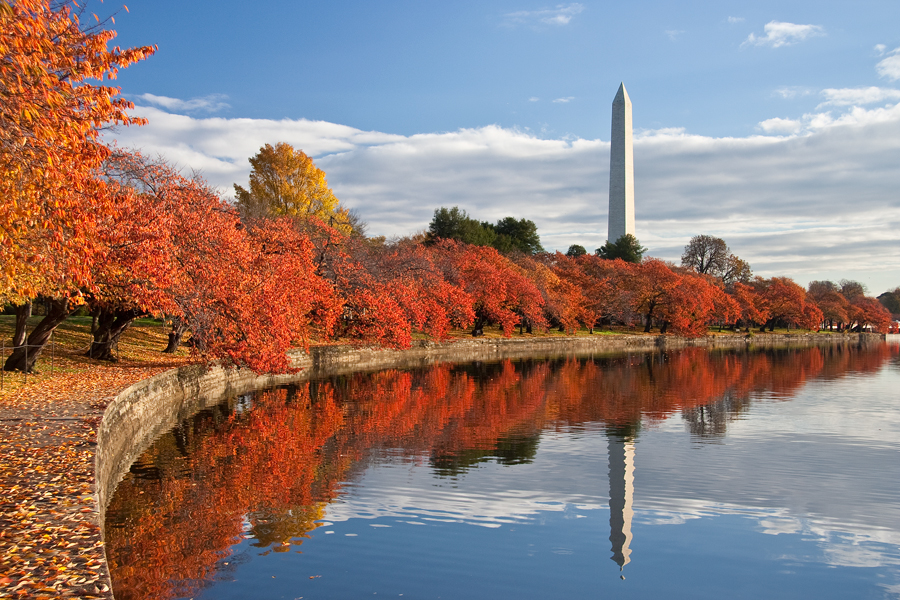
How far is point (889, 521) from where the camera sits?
1127 centimetres

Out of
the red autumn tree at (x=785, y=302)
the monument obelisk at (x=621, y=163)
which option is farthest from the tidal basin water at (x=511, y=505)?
the red autumn tree at (x=785, y=302)

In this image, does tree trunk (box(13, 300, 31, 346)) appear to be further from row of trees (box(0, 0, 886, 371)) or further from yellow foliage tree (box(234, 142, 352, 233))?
yellow foliage tree (box(234, 142, 352, 233))

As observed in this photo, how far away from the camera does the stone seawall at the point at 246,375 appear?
1388 centimetres

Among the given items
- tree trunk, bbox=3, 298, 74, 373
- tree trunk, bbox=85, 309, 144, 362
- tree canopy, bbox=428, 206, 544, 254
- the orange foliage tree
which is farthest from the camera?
tree canopy, bbox=428, 206, 544, 254

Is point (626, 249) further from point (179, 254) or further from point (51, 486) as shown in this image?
point (51, 486)

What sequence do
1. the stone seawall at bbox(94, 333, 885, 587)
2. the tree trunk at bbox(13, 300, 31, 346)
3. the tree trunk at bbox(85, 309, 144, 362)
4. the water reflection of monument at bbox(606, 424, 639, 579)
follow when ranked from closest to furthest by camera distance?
1. the water reflection of monument at bbox(606, 424, 639, 579)
2. the stone seawall at bbox(94, 333, 885, 587)
3. the tree trunk at bbox(13, 300, 31, 346)
4. the tree trunk at bbox(85, 309, 144, 362)

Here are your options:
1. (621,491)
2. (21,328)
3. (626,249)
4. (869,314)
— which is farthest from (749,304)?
(21,328)

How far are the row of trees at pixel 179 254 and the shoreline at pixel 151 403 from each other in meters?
1.76

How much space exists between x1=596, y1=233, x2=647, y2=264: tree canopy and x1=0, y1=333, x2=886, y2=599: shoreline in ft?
89.0

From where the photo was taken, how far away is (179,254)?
21172mm

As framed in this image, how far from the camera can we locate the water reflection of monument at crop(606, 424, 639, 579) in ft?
33.1

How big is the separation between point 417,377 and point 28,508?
88.8 ft

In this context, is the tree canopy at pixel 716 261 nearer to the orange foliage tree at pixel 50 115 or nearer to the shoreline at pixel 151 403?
the shoreline at pixel 151 403

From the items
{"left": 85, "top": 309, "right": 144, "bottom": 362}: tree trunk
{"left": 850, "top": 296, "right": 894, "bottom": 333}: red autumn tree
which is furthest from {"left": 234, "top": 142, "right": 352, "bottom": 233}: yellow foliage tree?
{"left": 850, "top": 296, "right": 894, "bottom": 333}: red autumn tree
